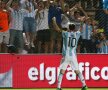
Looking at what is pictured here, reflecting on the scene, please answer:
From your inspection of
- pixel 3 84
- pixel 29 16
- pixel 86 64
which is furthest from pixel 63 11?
pixel 3 84

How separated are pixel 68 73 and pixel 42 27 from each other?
1.66 meters

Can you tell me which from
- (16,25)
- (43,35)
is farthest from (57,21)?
(16,25)

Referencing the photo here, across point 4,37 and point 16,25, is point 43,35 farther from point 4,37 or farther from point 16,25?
point 4,37

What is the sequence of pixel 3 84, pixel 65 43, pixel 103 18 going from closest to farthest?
1. pixel 65 43
2. pixel 3 84
3. pixel 103 18

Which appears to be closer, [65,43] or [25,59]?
[65,43]

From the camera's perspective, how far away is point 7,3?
1162 cm

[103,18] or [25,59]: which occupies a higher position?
[103,18]

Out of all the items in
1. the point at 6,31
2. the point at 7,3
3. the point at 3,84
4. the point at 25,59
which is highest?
the point at 7,3

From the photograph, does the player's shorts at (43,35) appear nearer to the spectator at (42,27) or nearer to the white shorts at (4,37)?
the spectator at (42,27)

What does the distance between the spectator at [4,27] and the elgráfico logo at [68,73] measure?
1.10 m

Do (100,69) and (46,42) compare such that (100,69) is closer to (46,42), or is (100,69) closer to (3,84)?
(46,42)

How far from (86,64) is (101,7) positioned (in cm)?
224

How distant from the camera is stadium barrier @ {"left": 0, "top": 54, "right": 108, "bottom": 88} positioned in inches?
445

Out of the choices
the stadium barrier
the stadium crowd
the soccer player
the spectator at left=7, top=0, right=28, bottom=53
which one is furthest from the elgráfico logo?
the soccer player
